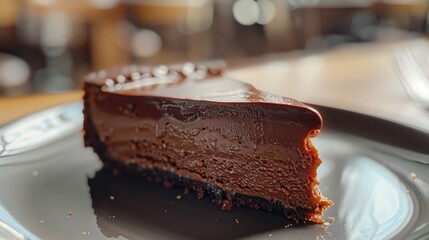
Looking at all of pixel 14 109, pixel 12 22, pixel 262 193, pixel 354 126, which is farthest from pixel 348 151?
pixel 12 22

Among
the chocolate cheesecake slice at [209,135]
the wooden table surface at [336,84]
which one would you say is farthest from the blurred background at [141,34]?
the chocolate cheesecake slice at [209,135]

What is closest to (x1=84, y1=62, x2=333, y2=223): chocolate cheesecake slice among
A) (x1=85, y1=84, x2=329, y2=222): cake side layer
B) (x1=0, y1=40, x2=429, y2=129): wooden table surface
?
(x1=85, y1=84, x2=329, y2=222): cake side layer

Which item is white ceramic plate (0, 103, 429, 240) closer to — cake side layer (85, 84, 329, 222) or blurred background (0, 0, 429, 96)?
cake side layer (85, 84, 329, 222)

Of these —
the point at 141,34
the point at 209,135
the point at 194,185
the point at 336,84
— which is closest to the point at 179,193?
the point at 194,185

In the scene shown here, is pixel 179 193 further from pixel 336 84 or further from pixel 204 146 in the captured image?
pixel 336 84

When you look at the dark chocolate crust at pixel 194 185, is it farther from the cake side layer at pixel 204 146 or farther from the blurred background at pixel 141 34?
the blurred background at pixel 141 34

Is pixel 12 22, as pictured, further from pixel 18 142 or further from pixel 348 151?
pixel 348 151
